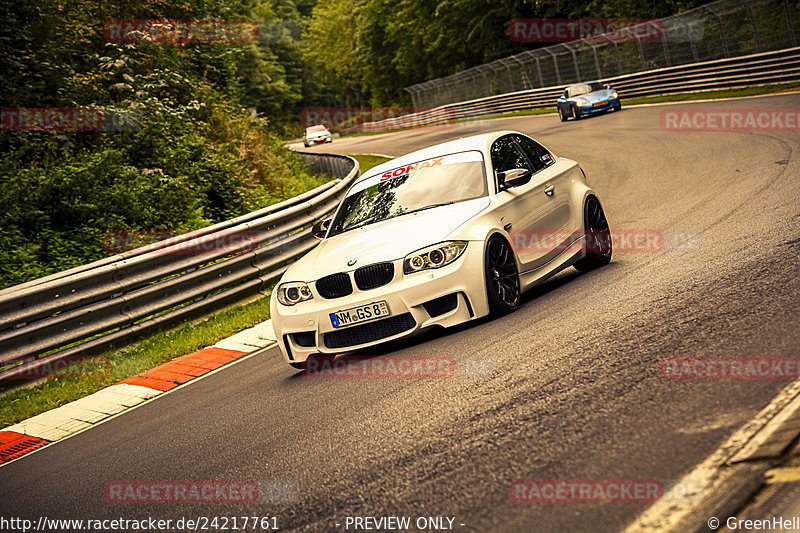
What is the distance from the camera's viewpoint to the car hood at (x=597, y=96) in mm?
30555

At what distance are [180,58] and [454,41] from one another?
49.4 metres

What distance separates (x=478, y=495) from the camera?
143 inches

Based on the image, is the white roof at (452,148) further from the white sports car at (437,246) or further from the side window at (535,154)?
the side window at (535,154)

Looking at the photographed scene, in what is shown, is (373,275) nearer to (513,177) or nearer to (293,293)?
(293,293)

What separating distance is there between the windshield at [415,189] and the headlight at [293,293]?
1083 mm

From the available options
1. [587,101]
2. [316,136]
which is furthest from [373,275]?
[316,136]

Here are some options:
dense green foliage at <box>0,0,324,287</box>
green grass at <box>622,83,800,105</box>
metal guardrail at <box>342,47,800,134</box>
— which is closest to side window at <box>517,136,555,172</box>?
dense green foliage at <box>0,0,324,287</box>

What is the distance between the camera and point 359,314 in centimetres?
674

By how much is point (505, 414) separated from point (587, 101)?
27.7 metres

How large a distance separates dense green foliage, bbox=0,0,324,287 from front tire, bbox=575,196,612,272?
7.69 m

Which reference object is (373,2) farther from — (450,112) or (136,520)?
(136,520)

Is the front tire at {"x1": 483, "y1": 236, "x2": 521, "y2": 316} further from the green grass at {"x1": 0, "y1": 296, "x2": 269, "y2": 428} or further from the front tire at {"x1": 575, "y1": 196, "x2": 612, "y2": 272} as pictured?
the green grass at {"x1": 0, "y1": 296, "x2": 269, "y2": 428}

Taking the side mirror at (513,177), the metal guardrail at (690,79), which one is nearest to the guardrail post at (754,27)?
the metal guardrail at (690,79)

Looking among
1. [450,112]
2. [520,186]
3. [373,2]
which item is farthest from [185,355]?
[373,2]
